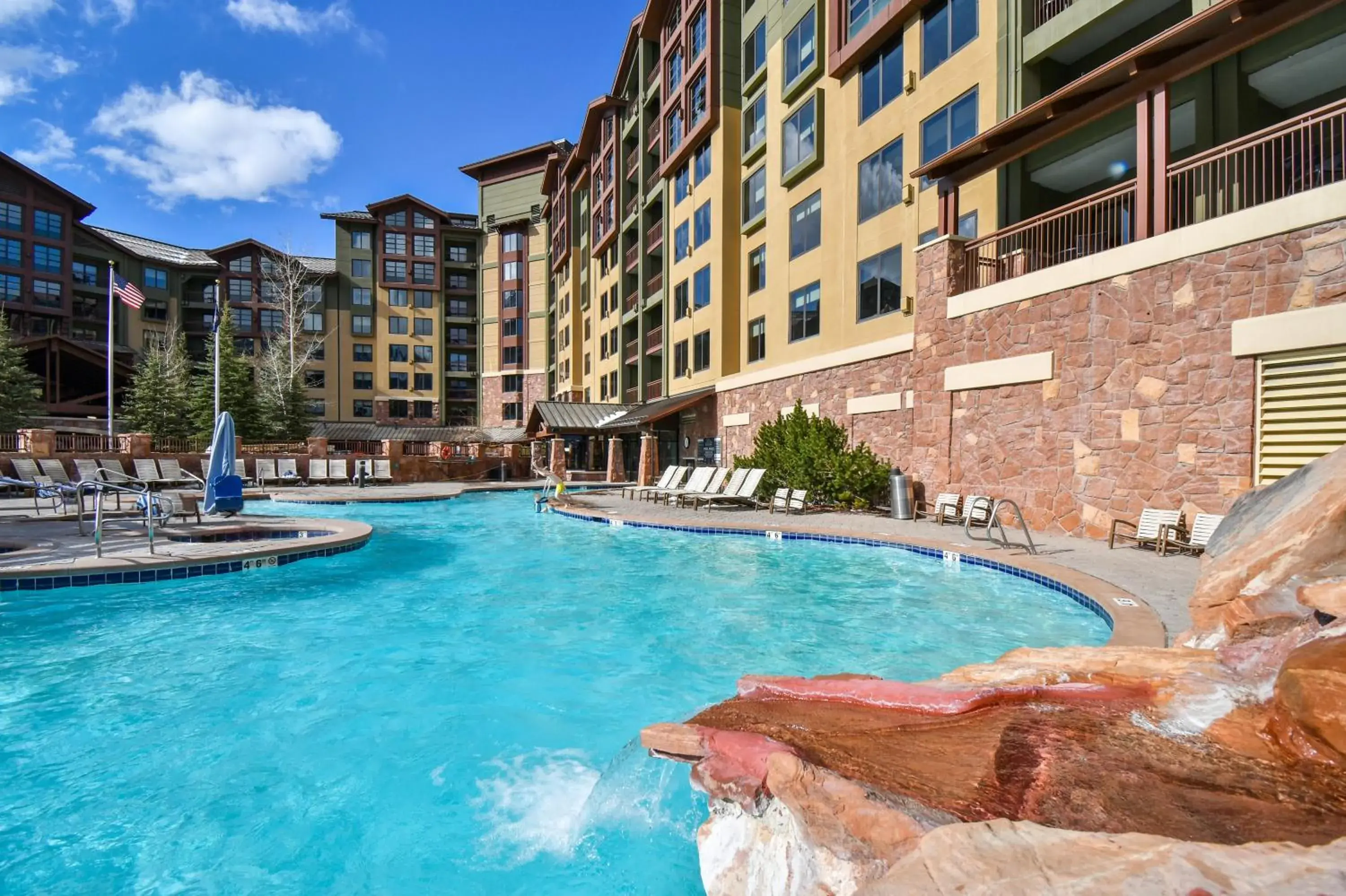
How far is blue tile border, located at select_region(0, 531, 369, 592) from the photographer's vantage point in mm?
8289

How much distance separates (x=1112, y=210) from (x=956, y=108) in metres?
4.23

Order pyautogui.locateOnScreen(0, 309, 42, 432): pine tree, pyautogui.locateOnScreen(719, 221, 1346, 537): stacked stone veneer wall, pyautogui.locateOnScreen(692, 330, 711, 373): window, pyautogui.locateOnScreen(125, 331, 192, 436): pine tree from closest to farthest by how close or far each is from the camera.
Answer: pyautogui.locateOnScreen(719, 221, 1346, 537): stacked stone veneer wall
pyautogui.locateOnScreen(692, 330, 711, 373): window
pyautogui.locateOnScreen(0, 309, 42, 432): pine tree
pyautogui.locateOnScreen(125, 331, 192, 436): pine tree

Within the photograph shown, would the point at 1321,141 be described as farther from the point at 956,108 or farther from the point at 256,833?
the point at 256,833

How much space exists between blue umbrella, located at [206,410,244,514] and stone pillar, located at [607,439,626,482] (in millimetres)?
18266

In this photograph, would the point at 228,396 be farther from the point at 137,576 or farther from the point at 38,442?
the point at 137,576

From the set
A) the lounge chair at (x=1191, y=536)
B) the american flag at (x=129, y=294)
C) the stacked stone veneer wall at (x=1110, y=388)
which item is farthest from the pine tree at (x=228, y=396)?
the lounge chair at (x=1191, y=536)

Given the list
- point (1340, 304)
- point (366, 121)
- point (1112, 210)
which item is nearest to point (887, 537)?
point (1340, 304)

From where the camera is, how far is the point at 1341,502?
11.5ft

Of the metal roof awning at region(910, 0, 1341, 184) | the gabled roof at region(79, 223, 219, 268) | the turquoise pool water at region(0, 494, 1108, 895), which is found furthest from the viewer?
the gabled roof at region(79, 223, 219, 268)

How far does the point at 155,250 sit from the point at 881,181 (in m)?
59.1

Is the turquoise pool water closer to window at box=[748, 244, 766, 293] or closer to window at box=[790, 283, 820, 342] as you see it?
window at box=[790, 283, 820, 342]

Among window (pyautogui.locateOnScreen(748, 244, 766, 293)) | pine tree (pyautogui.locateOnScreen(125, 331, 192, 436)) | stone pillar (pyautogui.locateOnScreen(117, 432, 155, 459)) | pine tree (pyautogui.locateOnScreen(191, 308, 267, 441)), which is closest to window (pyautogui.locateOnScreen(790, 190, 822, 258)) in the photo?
window (pyautogui.locateOnScreen(748, 244, 766, 293))

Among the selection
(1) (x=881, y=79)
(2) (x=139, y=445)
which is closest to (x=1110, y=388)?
(1) (x=881, y=79)

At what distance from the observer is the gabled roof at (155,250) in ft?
162
